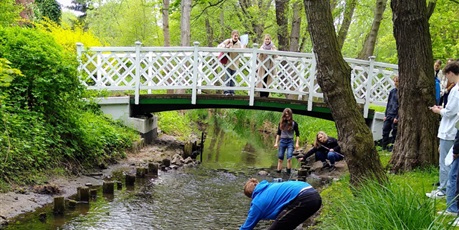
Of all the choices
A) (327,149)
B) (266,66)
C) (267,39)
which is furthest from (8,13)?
(327,149)

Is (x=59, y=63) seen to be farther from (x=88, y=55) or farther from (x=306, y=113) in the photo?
(x=306, y=113)

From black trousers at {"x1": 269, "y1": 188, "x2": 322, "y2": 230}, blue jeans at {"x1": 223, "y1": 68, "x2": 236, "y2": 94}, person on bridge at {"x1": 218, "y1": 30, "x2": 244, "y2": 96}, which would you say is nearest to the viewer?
black trousers at {"x1": 269, "y1": 188, "x2": 322, "y2": 230}

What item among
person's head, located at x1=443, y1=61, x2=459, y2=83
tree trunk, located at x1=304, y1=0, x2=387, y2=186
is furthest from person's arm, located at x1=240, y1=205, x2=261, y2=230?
person's head, located at x1=443, y1=61, x2=459, y2=83

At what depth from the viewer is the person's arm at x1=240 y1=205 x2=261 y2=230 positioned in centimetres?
527

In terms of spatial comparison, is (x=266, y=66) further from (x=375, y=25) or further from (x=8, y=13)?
(x=8, y=13)

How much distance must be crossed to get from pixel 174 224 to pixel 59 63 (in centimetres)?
434

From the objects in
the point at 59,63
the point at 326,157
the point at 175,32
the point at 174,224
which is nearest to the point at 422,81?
the point at 326,157

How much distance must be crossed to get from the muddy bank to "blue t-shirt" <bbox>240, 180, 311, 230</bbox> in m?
3.69

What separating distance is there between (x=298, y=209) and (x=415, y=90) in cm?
442

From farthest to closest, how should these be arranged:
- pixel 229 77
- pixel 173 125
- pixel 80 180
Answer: pixel 173 125 → pixel 229 77 → pixel 80 180

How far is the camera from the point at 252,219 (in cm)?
531

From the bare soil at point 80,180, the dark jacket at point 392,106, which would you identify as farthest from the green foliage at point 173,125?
the dark jacket at point 392,106

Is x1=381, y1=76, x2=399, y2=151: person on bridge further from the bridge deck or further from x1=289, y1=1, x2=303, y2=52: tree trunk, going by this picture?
x1=289, y1=1, x2=303, y2=52: tree trunk

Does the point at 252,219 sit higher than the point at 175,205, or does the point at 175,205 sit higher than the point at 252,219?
the point at 252,219
